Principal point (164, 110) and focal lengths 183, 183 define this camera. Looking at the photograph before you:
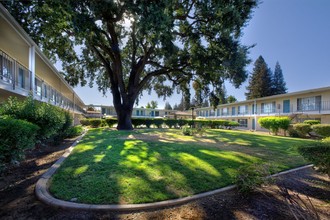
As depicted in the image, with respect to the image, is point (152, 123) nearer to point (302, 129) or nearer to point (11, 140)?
point (302, 129)

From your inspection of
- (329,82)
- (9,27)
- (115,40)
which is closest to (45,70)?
(115,40)

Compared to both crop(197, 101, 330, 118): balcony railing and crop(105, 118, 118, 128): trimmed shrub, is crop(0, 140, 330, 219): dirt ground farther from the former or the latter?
crop(197, 101, 330, 118): balcony railing

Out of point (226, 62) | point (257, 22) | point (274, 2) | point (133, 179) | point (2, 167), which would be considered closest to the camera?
point (2, 167)

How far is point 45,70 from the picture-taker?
15789 mm

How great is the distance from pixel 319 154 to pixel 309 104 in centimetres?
2586

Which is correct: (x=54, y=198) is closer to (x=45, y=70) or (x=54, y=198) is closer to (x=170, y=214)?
(x=170, y=214)

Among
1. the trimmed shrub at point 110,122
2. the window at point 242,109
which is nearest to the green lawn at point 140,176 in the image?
the trimmed shrub at point 110,122

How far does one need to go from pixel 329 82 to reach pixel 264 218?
33.3 meters

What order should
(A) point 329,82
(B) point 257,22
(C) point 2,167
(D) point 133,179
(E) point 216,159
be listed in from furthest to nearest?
1. (A) point 329,82
2. (B) point 257,22
3. (E) point 216,159
4. (D) point 133,179
5. (C) point 2,167

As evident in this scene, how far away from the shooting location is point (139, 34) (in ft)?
40.2

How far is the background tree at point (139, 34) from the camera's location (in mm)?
10754

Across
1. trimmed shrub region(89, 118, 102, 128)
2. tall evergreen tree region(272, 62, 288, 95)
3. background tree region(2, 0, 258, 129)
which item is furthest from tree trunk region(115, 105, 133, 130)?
tall evergreen tree region(272, 62, 288, 95)

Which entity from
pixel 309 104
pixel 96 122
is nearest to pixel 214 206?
pixel 96 122

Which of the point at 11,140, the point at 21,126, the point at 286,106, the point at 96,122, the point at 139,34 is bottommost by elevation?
the point at 96,122
